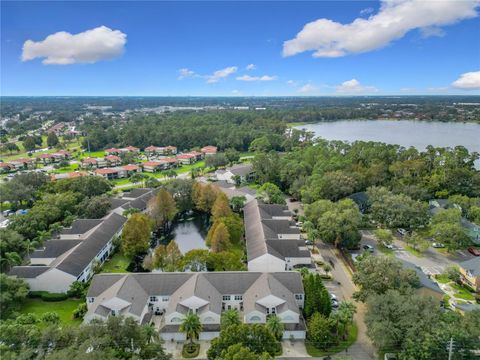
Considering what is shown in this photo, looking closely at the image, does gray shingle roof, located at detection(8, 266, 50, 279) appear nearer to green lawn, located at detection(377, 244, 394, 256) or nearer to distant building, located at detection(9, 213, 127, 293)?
distant building, located at detection(9, 213, 127, 293)

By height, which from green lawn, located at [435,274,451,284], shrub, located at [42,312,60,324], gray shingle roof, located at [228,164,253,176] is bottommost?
green lawn, located at [435,274,451,284]

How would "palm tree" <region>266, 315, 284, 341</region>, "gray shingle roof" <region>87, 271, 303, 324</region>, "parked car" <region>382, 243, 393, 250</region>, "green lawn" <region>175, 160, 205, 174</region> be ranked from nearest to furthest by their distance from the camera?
"palm tree" <region>266, 315, 284, 341</region> < "gray shingle roof" <region>87, 271, 303, 324</region> < "parked car" <region>382, 243, 393, 250</region> < "green lawn" <region>175, 160, 205, 174</region>

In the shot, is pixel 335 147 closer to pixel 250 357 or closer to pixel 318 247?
pixel 318 247

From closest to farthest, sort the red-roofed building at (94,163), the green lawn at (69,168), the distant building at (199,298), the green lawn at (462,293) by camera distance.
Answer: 1. the distant building at (199,298)
2. the green lawn at (462,293)
3. the green lawn at (69,168)
4. the red-roofed building at (94,163)

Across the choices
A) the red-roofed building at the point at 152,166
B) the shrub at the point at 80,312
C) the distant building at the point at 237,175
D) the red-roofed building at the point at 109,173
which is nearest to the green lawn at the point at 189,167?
the red-roofed building at the point at 152,166

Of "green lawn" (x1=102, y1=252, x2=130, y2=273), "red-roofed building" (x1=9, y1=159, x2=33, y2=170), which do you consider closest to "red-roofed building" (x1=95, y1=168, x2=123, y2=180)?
"red-roofed building" (x1=9, y1=159, x2=33, y2=170)

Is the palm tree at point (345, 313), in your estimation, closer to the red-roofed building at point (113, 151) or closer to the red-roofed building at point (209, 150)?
the red-roofed building at point (209, 150)
